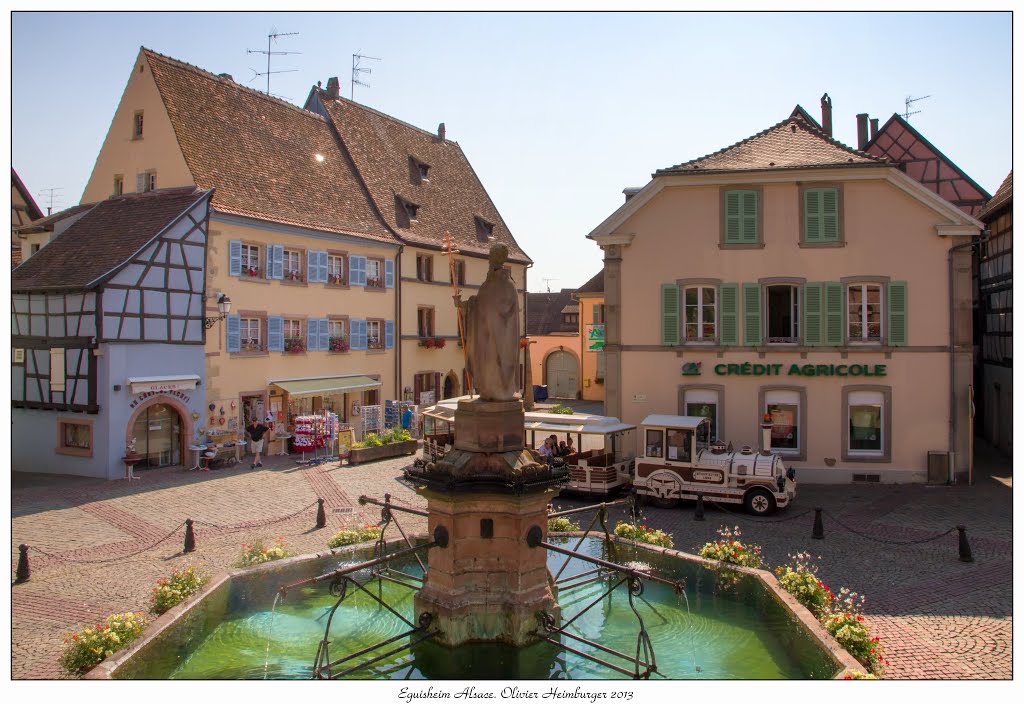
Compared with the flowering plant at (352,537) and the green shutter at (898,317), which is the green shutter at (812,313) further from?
the flowering plant at (352,537)

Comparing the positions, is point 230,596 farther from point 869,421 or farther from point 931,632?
point 869,421

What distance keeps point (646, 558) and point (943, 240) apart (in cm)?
1359

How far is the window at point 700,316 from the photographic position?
2155 centimetres

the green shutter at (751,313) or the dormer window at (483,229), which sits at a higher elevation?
the dormer window at (483,229)

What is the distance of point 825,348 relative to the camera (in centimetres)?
2067

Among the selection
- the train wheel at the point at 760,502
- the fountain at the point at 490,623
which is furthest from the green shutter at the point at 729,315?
the fountain at the point at 490,623

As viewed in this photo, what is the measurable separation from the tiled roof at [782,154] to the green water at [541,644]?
514 inches

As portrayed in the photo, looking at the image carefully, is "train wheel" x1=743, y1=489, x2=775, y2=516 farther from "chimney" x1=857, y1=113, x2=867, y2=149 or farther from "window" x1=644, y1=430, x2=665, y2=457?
"chimney" x1=857, y1=113, x2=867, y2=149

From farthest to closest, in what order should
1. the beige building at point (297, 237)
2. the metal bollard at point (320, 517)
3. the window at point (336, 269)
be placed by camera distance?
the window at point (336, 269), the beige building at point (297, 237), the metal bollard at point (320, 517)

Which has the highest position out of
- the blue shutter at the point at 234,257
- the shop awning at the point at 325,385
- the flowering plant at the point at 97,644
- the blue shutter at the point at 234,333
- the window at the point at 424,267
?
the window at the point at 424,267

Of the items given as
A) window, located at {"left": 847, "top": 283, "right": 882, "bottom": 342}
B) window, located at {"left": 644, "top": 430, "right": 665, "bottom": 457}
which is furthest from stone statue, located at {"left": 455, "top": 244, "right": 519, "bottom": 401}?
window, located at {"left": 847, "top": 283, "right": 882, "bottom": 342}

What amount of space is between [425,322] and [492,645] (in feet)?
85.8

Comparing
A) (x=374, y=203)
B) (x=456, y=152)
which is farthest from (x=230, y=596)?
(x=456, y=152)

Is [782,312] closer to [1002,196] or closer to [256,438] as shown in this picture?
[1002,196]
